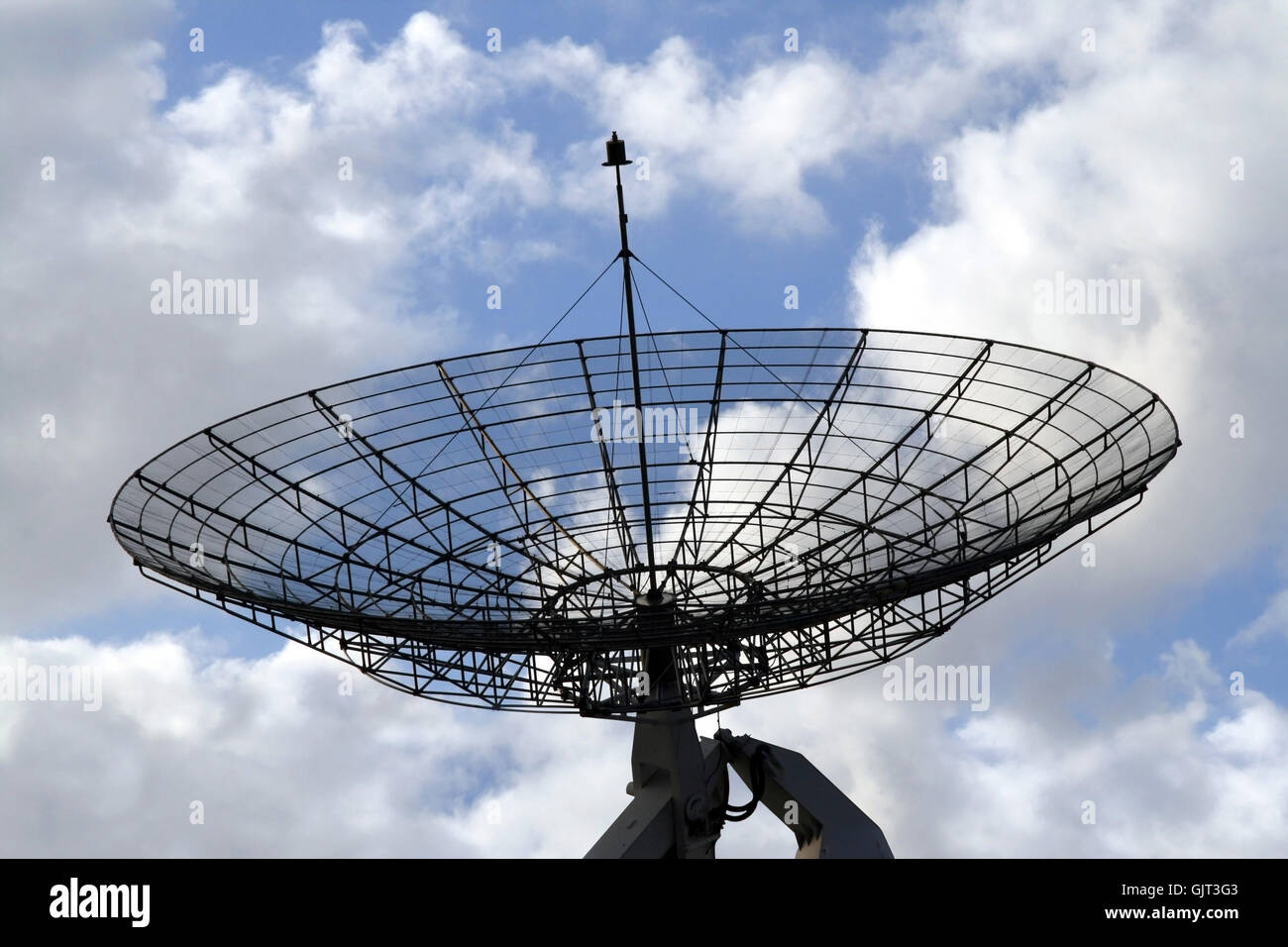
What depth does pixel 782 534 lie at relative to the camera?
45406mm

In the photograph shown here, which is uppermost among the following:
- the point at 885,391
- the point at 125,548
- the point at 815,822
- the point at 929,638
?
the point at 885,391

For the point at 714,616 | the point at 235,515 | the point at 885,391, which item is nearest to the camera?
the point at 714,616

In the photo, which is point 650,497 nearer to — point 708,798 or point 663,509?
point 663,509

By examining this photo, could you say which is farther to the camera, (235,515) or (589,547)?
(589,547)

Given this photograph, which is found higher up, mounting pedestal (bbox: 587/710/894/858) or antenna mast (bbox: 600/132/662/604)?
antenna mast (bbox: 600/132/662/604)

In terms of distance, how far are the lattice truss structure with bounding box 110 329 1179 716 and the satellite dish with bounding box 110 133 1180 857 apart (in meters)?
0.06

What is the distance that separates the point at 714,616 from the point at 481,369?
10.5 meters

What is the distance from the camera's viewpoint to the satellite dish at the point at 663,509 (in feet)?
130

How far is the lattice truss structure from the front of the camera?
3956 centimetres

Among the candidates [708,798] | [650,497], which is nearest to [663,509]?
[650,497]

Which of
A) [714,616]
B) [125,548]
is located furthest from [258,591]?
[714,616]

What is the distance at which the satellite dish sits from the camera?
3969 centimetres

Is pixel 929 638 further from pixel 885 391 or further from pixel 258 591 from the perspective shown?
pixel 258 591

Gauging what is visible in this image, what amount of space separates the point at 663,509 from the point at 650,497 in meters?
0.43
